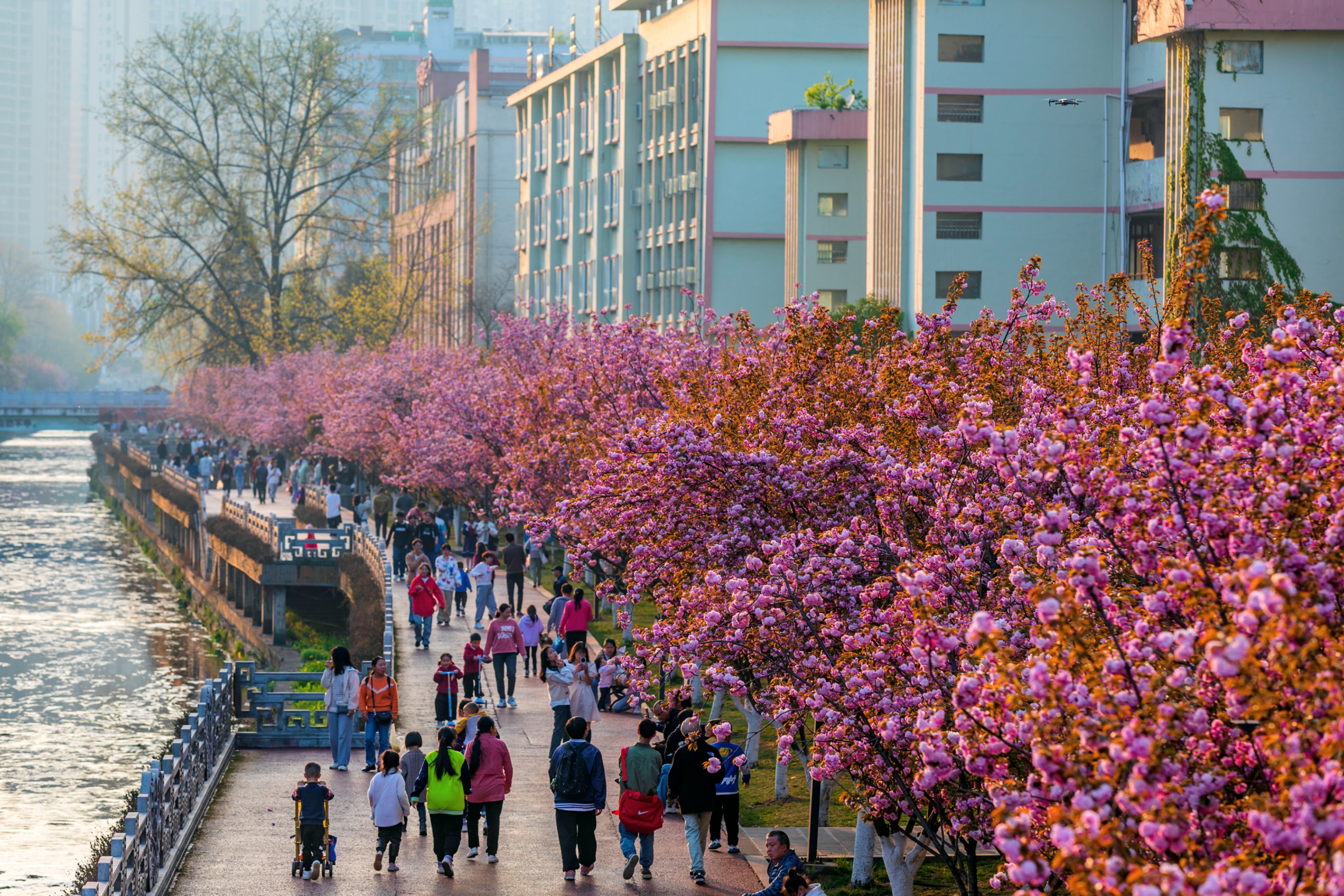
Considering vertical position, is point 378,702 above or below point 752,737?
above

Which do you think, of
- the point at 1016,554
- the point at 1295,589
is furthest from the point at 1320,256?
the point at 1295,589

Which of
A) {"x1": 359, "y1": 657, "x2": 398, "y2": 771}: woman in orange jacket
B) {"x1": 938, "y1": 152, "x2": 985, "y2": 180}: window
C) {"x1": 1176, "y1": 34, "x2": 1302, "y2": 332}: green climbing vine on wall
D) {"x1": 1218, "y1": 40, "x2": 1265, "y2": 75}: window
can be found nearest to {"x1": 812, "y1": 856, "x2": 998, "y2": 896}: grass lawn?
{"x1": 359, "y1": 657, "x2": 398, "y2": 771}: woman in orange jacket

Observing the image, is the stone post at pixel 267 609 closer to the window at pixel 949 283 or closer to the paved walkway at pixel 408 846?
the window at pixel 949 283

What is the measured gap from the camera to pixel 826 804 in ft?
64.1

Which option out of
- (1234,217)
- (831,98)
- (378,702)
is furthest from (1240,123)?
(378,702)

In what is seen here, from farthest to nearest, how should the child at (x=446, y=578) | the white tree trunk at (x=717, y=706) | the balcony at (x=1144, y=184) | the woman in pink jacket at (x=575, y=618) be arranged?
the balcony at (x=1144, y=184), the child at (x=446, y=578), the woman in pink jacket at (x=575, y=618), the white tree trunk at (x=717, y=706)

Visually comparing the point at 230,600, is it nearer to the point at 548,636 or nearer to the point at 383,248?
the point at 548,636

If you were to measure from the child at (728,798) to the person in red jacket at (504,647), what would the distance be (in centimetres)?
734

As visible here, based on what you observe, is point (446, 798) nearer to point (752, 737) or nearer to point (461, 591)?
point (752, 737)

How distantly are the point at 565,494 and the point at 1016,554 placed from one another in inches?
831

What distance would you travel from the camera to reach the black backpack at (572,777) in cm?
1541

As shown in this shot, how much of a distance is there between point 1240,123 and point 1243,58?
165 cm

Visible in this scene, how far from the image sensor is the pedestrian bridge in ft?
440

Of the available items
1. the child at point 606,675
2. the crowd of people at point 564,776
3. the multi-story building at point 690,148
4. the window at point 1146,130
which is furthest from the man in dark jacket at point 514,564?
the multi-story building at point 690,148
